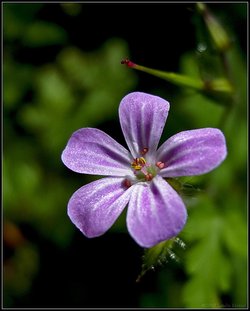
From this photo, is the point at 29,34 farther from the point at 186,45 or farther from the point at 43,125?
the point at 186,45

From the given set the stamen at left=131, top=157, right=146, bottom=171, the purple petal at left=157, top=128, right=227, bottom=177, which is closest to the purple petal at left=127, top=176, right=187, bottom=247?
the purple petal at left=157, top=128, right=227, bottom=177

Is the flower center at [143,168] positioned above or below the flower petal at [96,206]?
above

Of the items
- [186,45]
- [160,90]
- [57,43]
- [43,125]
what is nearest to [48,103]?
[43,125]

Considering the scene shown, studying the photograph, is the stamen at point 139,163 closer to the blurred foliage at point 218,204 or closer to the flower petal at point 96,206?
the flower petal at point 96,206

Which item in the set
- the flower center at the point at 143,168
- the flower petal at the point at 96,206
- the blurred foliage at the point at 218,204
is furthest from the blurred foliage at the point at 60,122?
the flower petal at the point at 96,206

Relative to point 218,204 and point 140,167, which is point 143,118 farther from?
point 218,204

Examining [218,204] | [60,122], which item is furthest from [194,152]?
[60,122]
